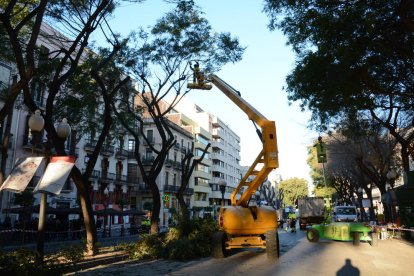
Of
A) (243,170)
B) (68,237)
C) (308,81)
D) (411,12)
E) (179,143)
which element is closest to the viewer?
(411,12)

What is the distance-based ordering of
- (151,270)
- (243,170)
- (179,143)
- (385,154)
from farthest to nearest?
(243,170) < (179,143) < (385,154) < (151,270)

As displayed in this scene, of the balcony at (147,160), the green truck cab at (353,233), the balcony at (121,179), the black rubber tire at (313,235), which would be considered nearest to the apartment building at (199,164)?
the balcony at (147,160)

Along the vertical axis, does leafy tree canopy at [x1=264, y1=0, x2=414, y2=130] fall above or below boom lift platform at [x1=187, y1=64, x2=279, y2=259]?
above

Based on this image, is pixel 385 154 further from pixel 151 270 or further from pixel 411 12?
pixel 151 270

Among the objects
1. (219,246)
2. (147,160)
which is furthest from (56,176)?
(147,160)

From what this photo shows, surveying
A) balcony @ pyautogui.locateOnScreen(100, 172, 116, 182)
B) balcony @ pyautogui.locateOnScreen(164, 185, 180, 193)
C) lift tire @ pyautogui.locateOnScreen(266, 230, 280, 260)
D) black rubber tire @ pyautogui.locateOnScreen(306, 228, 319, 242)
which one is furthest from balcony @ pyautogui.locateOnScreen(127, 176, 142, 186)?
lift tire @ pyautogui.locateOnScreen(266, 230, 280, 260)

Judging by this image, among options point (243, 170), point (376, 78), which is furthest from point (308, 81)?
point (243, 170)

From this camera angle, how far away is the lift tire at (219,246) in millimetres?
12467

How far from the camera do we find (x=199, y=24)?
19.1m

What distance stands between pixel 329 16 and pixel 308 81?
3552 mm

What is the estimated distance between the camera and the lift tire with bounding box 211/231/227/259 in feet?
40.9

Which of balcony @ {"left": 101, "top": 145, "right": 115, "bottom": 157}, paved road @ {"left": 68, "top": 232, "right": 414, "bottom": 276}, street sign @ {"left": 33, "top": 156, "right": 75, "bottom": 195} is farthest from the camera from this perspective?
balcony @ {"left": 101, "top": 145, "right": 115, "bottom": 157}

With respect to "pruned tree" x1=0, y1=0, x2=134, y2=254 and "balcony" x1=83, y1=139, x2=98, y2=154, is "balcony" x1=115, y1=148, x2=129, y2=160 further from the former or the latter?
"pruned tree" x1=0, y1=0, x2=134, y2=254

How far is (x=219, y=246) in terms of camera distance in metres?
12.5
